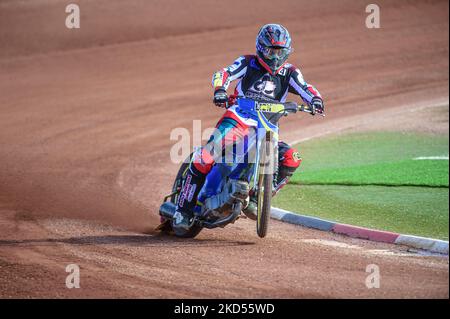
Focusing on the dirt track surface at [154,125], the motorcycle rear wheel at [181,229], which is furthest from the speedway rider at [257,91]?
the dirt track surface at [154,125]

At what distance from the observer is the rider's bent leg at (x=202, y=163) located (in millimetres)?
10961

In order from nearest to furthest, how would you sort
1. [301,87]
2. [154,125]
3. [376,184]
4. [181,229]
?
[301,87]
[181,229]
[376,184]
[154,125]

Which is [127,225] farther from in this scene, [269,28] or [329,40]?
[329,40]

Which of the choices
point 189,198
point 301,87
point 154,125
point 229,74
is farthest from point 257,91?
point 154,125

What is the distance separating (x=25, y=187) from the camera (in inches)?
568

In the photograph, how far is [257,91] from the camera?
1125 centimetres

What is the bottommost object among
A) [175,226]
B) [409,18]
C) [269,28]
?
[175,226]

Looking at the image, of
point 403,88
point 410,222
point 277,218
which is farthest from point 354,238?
point 403,88

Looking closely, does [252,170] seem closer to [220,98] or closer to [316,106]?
[220,98]

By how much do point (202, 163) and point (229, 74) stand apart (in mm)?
1120

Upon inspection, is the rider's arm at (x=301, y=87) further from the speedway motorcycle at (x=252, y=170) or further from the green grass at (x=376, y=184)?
the green grass at (x=376, y=184)

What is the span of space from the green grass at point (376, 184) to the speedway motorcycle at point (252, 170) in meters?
1.92

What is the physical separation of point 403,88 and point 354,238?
1282 centimetres
